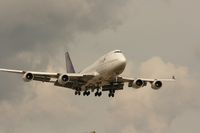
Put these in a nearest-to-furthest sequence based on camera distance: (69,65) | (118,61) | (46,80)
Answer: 1. (118,61)
2. (46,80)
3. (69,65)

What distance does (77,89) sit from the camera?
11762cm

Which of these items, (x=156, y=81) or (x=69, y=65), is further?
(x=69, y=65)

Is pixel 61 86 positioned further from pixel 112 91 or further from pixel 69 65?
pixel 69 65

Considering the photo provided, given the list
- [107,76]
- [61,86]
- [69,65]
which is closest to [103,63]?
[107,76]

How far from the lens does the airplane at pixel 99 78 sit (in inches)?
4321

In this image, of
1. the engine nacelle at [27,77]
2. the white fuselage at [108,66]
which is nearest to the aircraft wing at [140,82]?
the white fuselage at [108,66]

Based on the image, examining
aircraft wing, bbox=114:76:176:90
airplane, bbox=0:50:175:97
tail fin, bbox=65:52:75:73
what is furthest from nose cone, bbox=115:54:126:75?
tail fin, bbox=65:52:75:73

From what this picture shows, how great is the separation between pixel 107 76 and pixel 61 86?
1150 cm

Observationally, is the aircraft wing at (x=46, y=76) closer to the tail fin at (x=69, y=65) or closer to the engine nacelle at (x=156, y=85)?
the engine nacelle at (x=156, y=85)

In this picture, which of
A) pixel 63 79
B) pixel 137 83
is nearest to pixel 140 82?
pixel 137 83

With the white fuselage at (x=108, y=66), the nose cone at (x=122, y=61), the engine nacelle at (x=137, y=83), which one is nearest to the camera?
the nose cone at (x=122, y=61)

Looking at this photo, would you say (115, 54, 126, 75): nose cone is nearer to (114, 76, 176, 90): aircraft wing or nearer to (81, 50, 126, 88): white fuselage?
(81, 50, 126, 88): white fuselage

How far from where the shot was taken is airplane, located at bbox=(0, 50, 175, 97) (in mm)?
109750

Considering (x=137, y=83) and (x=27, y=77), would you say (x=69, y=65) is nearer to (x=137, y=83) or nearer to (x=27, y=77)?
(x=137, y=83)
